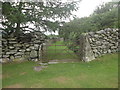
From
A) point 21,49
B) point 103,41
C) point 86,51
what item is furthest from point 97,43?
point 21,49

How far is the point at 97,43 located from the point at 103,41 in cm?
50

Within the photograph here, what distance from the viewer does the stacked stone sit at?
672 centimetres

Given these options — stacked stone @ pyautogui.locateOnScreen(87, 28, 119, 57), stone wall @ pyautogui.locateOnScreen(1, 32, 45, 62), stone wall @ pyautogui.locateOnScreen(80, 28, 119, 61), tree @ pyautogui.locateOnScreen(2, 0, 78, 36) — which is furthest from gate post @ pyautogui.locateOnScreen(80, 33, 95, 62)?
stone wall @ pyautogui.locateOnScreen(1, 32, 45, 62)

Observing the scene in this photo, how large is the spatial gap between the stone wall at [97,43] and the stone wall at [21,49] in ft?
8.66

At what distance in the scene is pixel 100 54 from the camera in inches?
272

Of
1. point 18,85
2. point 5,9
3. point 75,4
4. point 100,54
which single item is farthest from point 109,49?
point 5,9

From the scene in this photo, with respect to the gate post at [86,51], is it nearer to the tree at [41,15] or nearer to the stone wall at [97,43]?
the stone wall at [97,43]

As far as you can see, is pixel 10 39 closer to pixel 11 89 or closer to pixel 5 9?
pixel 5 9

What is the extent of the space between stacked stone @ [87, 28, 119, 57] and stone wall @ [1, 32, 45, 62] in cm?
317

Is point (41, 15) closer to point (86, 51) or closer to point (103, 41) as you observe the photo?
point (86, 51)

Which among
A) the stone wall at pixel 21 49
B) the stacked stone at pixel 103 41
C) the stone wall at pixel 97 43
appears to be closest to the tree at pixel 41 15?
the stone wall at pixel 21 49

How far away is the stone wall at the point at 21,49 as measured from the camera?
637 centimetres

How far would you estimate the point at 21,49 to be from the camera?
262 inches

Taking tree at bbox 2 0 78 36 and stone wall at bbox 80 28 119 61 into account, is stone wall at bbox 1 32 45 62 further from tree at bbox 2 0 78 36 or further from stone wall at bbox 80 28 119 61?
stone wall at bbox 80 28 119 61
